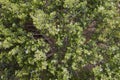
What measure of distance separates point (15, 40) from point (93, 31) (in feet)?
4.95

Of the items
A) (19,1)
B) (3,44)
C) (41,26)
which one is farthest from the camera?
(19,1)

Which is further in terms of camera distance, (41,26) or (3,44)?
(3,44)

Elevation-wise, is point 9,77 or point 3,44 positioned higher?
point 3,44

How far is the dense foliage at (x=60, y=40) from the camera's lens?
4.25 metres

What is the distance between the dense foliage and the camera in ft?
13.9

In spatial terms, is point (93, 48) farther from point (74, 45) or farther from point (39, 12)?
point (39, 12)

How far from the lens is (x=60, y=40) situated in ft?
14.1

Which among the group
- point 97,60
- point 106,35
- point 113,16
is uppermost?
point 113,16

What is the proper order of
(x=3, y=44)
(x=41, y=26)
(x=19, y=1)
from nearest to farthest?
(x=41, y=26) < (x=3, y=44) < (x=19, y=1)

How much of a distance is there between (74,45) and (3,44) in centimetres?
123

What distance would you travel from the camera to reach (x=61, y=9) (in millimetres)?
4590

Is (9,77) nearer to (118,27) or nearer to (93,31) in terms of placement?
(93,31)

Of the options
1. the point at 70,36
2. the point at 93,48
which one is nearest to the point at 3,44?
the point at 70,36

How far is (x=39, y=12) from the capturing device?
4320 mm
